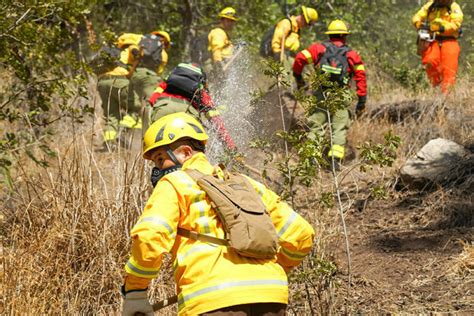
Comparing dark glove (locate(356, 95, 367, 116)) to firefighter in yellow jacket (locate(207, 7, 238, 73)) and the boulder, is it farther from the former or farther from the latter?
firefighter in yellow jacket (locate(207, 7, 238, 73))

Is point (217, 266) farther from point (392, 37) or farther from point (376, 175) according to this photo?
point (392, 37)

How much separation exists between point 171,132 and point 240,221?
55cm

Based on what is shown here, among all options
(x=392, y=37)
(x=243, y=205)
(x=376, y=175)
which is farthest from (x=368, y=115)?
(x=392, y=37)

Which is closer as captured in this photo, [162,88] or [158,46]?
[162,88]

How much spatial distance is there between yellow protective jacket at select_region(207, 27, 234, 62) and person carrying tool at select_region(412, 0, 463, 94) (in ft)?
7.99

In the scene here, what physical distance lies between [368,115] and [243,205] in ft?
21.0

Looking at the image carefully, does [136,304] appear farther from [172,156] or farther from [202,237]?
[172,156]

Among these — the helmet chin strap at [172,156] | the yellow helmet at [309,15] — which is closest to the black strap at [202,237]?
the helmet chin strap at [172,156]

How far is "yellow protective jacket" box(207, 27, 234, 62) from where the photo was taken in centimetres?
1015

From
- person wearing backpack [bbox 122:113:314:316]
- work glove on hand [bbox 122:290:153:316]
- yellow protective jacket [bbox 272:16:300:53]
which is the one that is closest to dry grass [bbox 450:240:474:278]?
person wearing backpack [bbox 122:113:314:316]

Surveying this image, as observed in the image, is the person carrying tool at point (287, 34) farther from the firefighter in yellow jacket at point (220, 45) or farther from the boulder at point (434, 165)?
the boulder at point (434, 165)

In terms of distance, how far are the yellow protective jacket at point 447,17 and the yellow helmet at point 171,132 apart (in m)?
7.07

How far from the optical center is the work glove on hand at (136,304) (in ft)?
10.5

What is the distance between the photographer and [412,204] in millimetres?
6676
